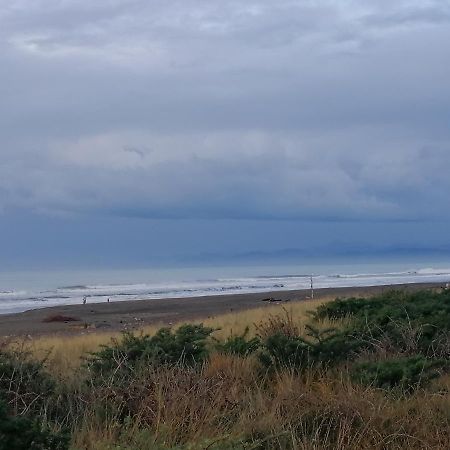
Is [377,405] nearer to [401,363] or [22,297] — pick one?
[401,363]

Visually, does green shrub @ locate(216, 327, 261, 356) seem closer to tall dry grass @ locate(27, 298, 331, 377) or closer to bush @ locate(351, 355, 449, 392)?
tall dry grass @ locate(27, 298, 331, 377)

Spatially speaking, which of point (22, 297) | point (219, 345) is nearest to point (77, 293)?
point (22, 297)

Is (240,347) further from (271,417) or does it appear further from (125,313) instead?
(125,313)

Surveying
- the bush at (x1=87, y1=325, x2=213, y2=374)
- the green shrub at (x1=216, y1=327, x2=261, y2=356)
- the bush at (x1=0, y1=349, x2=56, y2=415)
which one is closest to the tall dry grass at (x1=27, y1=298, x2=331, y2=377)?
the bush at (x1=87, y1=325, x2=213, y2=374)

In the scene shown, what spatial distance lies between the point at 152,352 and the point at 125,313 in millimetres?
20936

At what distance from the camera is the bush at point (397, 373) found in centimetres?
792

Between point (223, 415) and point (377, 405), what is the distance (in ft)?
4.36

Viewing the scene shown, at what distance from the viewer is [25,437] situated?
5145 millimetres

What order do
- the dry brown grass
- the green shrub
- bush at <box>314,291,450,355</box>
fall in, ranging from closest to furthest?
the dry brown grass, the green shrub, bush at <box>314,291,450,355</box>

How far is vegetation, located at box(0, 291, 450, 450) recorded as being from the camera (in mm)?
6246

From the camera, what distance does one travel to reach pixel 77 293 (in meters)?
48.4

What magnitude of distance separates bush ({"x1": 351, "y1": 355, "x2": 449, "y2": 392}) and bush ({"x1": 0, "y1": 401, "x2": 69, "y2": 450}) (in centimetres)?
356

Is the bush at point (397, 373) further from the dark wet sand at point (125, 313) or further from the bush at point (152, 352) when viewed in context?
the dark wet sand at point (125, 313)

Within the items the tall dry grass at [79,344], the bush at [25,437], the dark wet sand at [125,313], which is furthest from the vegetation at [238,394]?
the dark wet sand at [125,313]
